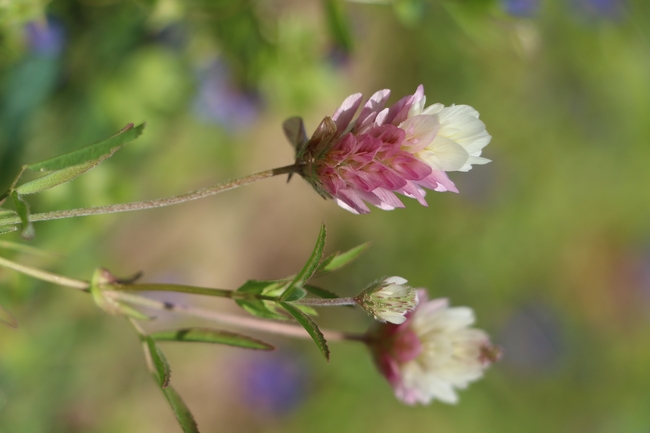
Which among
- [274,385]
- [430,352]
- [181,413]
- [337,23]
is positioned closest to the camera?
[181,413]

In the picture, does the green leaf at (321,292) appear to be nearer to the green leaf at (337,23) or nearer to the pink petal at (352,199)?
the pink petal at (352,199)

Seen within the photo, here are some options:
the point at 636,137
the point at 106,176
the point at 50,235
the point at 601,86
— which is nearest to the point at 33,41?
the point at 106,176

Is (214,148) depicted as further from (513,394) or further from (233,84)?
(513,394)

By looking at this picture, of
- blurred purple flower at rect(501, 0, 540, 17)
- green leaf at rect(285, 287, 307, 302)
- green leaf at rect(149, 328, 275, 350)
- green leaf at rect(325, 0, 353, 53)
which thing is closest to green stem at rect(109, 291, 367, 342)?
green leaf at rect(149, 328, 275, 350)

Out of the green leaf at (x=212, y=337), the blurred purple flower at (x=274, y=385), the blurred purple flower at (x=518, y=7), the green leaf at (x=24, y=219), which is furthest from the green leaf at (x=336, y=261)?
the blurred purple flower at (x=274, y=385)

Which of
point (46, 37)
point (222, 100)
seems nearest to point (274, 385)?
point (222, 100)

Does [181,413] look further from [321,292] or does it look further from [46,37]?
[46,37]

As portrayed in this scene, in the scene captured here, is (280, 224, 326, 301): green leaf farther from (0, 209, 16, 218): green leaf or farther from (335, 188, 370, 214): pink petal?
(0, 209, 16, 218): green leaf
